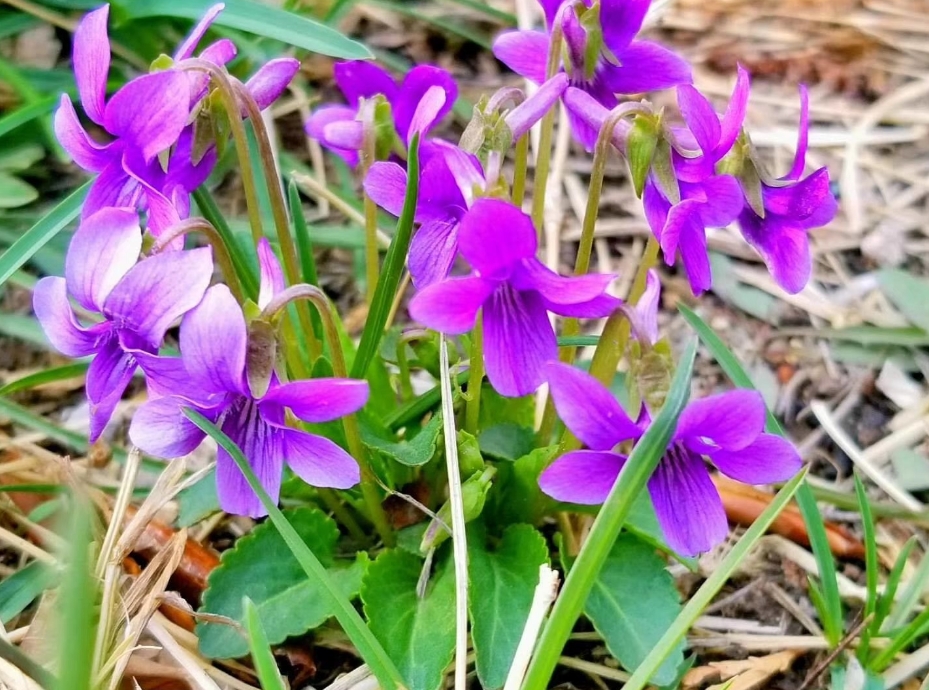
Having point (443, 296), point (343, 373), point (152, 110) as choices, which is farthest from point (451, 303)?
point (152, 110)

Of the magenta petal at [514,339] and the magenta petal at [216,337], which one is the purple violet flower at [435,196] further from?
the magenta petal at [216,337]

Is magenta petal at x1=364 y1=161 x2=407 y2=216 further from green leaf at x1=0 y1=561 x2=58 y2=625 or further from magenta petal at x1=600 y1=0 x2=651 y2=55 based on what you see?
green leaf at x1=0 y1=561 x2=58 y2=625

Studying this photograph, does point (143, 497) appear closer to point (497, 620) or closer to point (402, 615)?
point (402, 615)

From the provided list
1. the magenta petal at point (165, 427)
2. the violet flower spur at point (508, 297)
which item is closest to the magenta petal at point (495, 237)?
the violet flower spur at point (508, 297)

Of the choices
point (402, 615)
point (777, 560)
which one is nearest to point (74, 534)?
point (402, 615)

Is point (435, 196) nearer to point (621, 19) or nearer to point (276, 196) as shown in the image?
point (276, 196)

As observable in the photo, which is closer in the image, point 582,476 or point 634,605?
point 582,476
